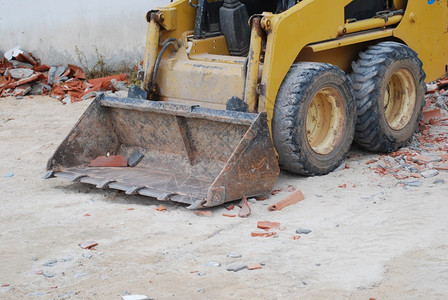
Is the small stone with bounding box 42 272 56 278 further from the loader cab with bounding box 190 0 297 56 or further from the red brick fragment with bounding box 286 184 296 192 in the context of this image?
the loader cab with bounding box 190 0 297 56

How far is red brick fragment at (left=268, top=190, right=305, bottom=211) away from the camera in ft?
18.9

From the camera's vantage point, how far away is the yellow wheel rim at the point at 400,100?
292 inches

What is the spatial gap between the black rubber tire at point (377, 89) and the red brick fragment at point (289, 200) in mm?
1364

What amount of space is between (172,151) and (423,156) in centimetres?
230

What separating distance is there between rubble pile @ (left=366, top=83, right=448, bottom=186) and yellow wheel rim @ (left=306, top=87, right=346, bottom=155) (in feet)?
1.45

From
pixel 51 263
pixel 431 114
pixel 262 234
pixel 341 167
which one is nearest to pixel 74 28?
pixel 431 114

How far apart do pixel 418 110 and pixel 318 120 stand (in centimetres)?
134

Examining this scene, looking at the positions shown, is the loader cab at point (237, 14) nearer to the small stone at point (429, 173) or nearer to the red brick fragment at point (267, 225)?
the small stone at point (429, 173)

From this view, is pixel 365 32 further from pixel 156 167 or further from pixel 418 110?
pixel 156 167

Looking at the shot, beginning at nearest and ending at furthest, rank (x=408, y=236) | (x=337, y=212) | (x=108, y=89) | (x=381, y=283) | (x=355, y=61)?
(x=381, y=283), (x=408, y=236), (x=337, y=212), (x=355, y=61), (x=108, y=89)

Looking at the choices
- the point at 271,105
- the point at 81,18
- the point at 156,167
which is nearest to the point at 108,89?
the point at 81,18

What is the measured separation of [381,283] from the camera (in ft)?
14.0

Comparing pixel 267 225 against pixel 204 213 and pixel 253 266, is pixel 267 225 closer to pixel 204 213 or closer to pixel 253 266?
pixel 204 213

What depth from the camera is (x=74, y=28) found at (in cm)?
1097
